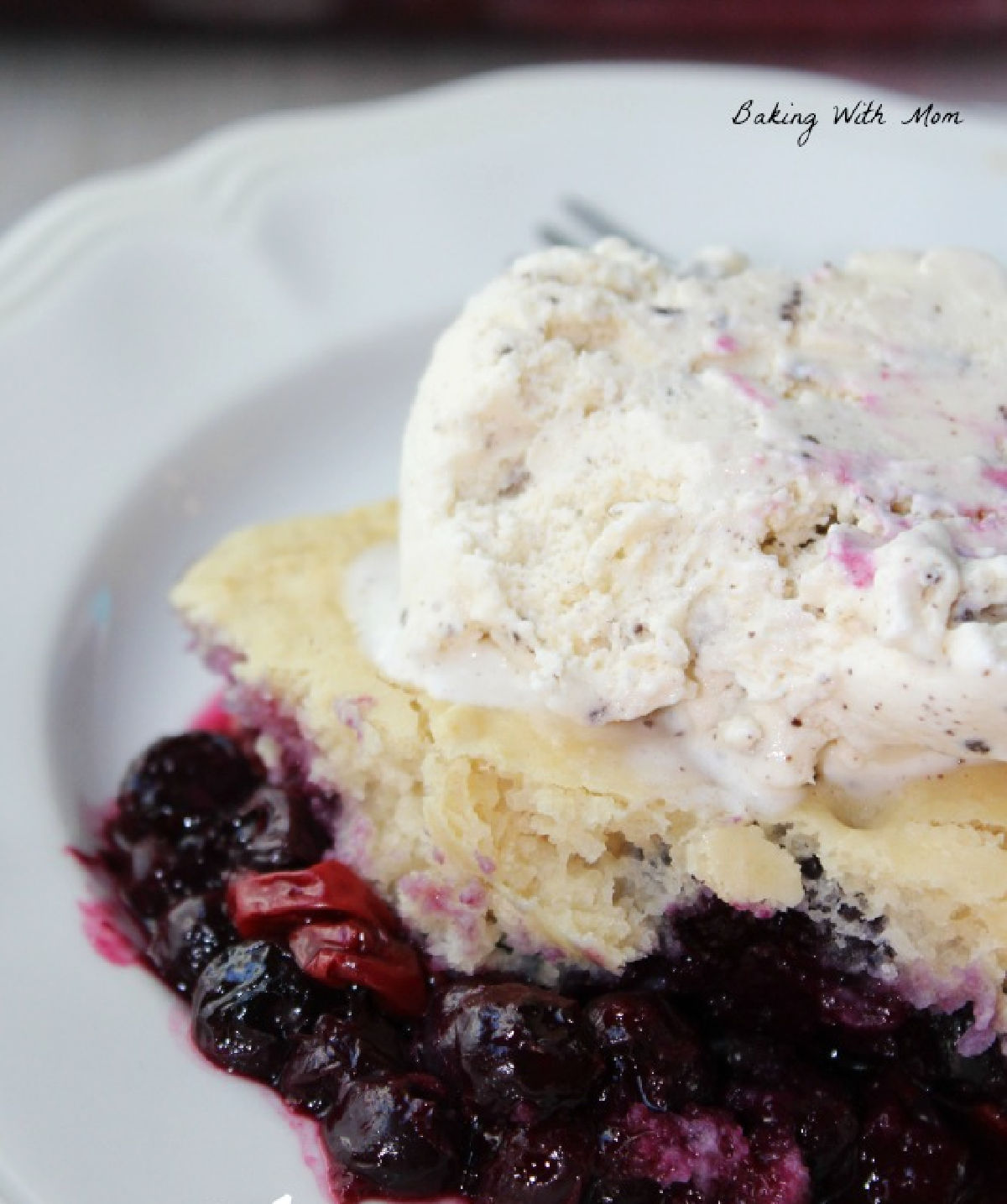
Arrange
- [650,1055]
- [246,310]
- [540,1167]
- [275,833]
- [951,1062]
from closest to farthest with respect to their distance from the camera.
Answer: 1. [540,1167]
2. [650,1055]
3. [951,1062]
4. [275,833]
5. [246,310]

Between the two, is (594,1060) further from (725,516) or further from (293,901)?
(725,516)

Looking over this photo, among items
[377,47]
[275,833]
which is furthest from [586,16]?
[275,833]

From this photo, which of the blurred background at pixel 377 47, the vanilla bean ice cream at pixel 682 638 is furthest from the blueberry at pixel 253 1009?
the blurred background at pixel 377 47

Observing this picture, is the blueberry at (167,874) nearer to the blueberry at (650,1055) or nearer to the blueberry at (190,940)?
the blueberry at (190,940)

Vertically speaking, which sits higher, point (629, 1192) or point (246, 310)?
point (246, 310)

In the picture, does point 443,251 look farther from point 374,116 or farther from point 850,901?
point 850,901
